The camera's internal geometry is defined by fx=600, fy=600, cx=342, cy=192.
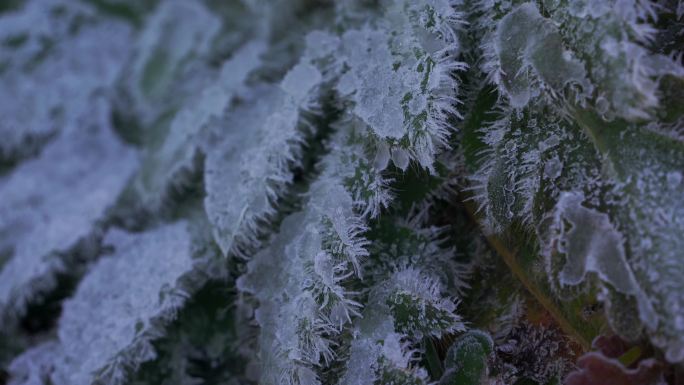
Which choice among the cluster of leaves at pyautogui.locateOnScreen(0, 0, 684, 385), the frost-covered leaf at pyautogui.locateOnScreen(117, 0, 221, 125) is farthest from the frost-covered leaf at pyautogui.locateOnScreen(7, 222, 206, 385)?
the frost-covered leaf at pyautogui.locateOnScreen(117, 0, 221, 125)

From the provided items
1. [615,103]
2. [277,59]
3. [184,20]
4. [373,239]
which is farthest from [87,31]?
[615,103]

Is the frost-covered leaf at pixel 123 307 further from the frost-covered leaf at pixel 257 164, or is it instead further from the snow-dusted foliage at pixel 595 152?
the snow-dusted foliage at pixel 595 152

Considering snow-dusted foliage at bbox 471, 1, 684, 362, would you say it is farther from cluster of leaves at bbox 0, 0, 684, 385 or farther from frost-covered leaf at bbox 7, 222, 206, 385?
frost-covered leaf at bbox 7, 222, 206, 385

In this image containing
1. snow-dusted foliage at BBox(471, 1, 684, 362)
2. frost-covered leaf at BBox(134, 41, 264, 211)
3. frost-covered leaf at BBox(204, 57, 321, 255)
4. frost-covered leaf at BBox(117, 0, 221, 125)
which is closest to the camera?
snow-dusted foliage at BBox(471, 1, 684, 362)

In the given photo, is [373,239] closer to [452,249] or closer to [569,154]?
[452,249]

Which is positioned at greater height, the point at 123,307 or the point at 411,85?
the point at 411,85

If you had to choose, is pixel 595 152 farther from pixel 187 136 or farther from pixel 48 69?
pixel 48 69

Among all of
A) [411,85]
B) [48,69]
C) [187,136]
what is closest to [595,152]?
[411,85]

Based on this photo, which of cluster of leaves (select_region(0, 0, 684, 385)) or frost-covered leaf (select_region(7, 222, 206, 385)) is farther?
frost-covered leaf (select_region(7, 222, 206, 385))
